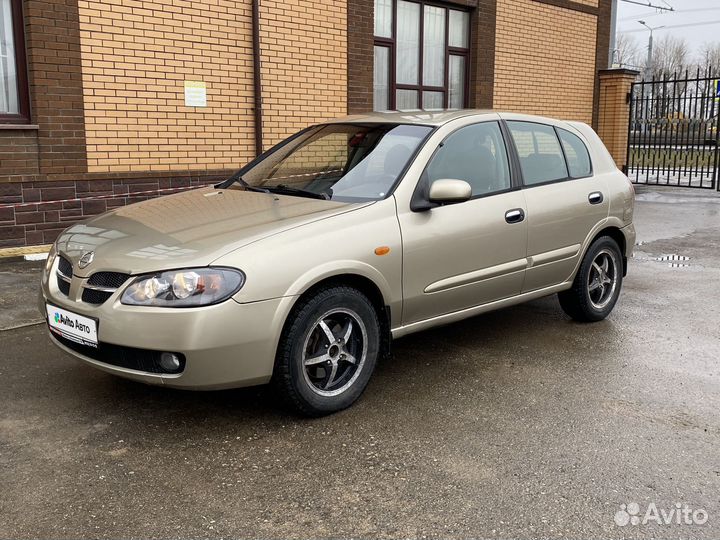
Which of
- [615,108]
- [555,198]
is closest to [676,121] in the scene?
[615,108]

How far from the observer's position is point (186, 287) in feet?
11.3

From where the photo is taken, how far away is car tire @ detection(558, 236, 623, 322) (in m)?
5.59

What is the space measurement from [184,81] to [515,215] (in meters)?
5.45

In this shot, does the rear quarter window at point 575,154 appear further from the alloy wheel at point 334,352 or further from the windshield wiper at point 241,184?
the alloy wheel at point 334,352

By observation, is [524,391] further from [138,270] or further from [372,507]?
[138,270]

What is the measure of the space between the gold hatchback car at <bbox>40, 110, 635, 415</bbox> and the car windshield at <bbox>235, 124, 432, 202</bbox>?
0.05 feet

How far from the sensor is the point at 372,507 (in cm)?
300

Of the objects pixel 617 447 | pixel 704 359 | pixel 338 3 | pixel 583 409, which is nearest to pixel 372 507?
pixel 617 447

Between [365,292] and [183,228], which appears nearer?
[183,228]

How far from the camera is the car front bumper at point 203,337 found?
11.1 feet

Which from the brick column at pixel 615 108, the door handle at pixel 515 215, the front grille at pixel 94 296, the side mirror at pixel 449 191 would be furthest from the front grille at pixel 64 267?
the brick column at pixel 615 108

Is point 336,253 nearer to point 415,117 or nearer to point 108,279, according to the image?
point 108,279

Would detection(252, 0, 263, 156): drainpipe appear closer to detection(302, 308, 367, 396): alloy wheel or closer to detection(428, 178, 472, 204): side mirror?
detection(428, 178, 472, 204): side mirror

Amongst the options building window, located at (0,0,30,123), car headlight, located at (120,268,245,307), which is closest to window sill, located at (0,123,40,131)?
building window, located at (0,0,30,123)
